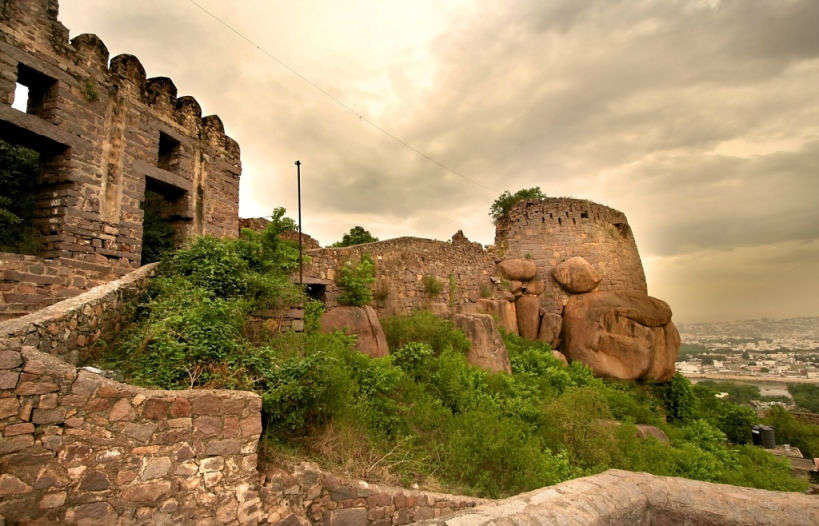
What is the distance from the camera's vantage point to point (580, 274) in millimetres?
15203

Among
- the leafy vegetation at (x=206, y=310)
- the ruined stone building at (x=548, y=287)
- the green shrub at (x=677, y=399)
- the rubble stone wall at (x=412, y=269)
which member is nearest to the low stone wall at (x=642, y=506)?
the leafy vegetation at (x=206, y=310)

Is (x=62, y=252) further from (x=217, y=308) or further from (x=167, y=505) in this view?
(x=167, y=505)

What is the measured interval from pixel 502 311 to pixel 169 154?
11.4 m

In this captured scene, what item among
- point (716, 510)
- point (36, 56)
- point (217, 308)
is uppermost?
point (36, 56)

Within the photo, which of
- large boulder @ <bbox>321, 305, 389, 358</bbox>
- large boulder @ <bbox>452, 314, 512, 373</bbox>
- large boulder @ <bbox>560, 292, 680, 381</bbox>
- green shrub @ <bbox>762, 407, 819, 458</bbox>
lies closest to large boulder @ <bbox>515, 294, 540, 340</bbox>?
large boulder @ <bbox>560, 292, 680, 381</bbox>

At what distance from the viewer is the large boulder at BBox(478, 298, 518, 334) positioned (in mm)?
14438

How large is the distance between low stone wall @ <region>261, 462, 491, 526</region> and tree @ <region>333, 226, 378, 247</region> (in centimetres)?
1479

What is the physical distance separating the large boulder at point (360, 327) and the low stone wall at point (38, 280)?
4159mm

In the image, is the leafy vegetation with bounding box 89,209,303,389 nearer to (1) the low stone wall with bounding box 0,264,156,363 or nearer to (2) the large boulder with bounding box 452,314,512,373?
(1) the low stone wall with bounding box 0,264,156,363

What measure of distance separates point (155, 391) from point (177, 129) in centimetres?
735

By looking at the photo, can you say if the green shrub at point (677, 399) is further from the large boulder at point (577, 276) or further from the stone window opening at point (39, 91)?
the stone window opening at point (39, 91)

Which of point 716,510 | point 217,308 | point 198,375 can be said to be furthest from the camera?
point 217,308

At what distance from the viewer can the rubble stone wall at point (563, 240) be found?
52.1ft

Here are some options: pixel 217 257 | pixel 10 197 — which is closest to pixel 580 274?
pixel 217 257
